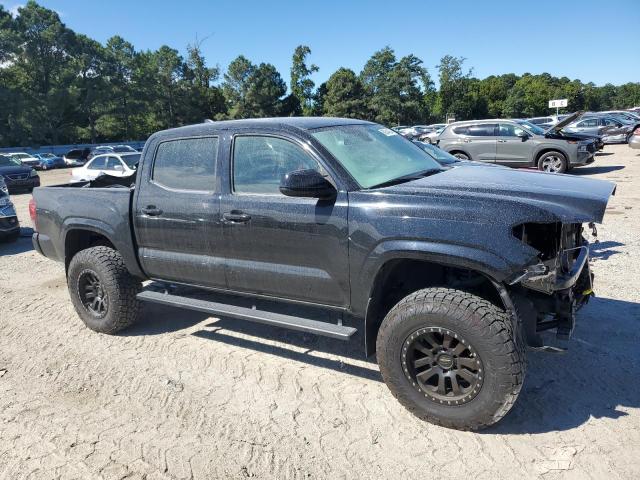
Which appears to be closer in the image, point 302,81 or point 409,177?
point 409,177

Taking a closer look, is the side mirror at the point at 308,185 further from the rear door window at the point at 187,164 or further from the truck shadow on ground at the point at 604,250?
the truck shadow on ground at the point at 604,250

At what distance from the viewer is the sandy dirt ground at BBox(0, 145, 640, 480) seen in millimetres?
2855

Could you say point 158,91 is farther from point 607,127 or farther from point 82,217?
point 82,217

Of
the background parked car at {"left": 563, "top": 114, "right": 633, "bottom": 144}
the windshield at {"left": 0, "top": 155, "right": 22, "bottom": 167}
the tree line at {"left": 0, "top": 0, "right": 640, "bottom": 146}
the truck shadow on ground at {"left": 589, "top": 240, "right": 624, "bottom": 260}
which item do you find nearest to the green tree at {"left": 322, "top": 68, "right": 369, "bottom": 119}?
the tree line at {"left": 0, "top": 0, "right": 640, "bottom": 146}

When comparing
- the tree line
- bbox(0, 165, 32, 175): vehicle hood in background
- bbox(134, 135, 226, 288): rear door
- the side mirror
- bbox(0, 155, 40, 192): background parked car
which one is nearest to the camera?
the side mirror

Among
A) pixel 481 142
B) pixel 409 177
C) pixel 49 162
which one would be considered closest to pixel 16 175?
pixel 481 142

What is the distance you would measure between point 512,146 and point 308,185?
1314 centimetres

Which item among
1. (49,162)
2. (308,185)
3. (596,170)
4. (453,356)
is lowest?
(596,170)

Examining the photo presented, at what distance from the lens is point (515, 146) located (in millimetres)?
14773

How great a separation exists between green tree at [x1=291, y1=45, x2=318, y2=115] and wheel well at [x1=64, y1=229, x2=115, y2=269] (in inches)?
2610

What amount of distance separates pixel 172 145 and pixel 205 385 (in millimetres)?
2061

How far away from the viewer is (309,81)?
7144 centimetres

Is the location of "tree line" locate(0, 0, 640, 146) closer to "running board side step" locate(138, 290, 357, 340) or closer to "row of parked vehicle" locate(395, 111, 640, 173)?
"row of parked vehicle" locate(395, 111, 640, 173)

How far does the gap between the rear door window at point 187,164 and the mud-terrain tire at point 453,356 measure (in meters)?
1.91
